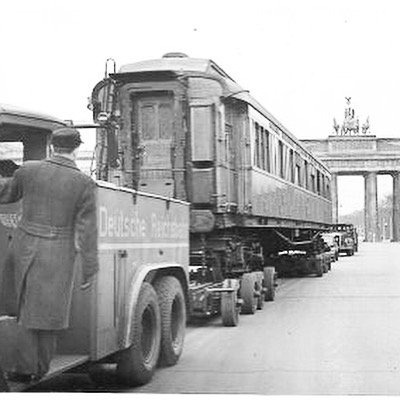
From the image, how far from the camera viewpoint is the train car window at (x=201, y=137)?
37.7 feet

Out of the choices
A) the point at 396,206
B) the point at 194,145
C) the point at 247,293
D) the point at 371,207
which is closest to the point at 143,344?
the point at 194,145

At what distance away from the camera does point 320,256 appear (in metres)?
24.3

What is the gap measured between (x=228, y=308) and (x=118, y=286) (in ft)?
17.8

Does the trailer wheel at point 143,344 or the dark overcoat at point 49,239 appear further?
the trailer wheel at point 143,344

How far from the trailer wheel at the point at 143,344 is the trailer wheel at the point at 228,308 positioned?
413cm

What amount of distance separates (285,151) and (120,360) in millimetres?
11290

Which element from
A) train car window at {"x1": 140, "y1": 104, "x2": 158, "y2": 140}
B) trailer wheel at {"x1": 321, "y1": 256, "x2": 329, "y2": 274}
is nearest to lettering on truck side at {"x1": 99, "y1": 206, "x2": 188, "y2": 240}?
train car window at {"x1": 140, "y1": 104, "x2": 158, "y2": 140}

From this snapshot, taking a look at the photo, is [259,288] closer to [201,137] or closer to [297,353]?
[201,137]

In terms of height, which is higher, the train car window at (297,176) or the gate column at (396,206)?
the gate column at (396,206)

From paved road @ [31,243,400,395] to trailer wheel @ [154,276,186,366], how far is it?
16 centimetres

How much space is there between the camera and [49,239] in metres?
4.59

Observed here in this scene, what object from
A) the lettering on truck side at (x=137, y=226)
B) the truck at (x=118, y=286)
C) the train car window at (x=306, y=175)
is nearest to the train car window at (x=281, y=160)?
the train car window at (x=306, y=175)

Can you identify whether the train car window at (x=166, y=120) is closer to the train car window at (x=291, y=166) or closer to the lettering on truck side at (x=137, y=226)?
the lettering on truck side at (x=137, y=226)

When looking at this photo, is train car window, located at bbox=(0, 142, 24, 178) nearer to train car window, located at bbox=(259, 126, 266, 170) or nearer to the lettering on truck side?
the lettering on truck side
